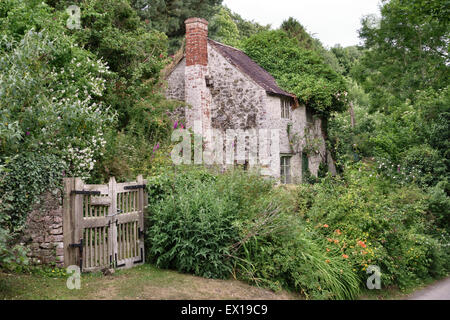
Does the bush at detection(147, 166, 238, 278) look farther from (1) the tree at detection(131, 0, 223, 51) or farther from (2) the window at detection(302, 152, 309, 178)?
(1) the tree at detection(131, 0, 223, 51)

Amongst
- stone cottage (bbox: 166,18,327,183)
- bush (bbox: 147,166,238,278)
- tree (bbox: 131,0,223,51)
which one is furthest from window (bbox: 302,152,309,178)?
tree (bbox: 131,0,223,51)

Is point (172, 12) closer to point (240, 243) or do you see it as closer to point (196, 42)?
point (196, 42)

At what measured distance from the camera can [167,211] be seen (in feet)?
29.6

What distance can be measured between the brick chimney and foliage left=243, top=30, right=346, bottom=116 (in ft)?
12.3

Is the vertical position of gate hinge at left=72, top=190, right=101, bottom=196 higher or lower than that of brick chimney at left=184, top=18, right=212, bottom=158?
lower

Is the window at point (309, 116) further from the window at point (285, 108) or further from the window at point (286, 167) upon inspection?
the window at point (286, 167)

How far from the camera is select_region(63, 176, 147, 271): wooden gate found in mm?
8320

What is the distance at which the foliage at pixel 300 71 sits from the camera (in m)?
19.7

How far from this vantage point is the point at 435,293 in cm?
991

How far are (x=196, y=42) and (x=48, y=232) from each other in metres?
11.8

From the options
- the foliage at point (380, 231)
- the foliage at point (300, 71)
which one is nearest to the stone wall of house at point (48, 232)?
the foliage at point (380, 231)

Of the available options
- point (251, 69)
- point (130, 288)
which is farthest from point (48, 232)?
point (251, 69)

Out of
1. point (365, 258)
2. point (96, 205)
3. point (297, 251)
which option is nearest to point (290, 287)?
point (297, 251)

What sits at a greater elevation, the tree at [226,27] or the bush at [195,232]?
the tree at [226,27]
